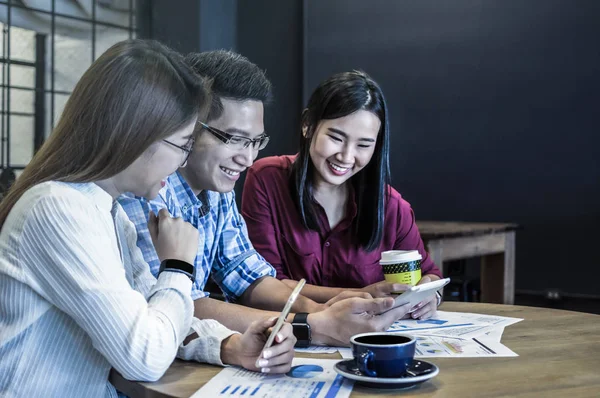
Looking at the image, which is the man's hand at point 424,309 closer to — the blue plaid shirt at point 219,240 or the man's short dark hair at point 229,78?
the blue plaid shirt at point 219,240

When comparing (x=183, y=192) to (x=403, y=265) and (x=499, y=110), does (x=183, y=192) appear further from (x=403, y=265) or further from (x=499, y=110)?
(x=499, y=110)

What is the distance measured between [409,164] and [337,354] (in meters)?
4.52

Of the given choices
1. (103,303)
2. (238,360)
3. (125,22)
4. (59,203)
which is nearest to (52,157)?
(59,203)

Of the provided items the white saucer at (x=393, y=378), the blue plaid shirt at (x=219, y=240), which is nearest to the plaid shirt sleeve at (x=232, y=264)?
the blue plaid shirt at (x=219, y=240)

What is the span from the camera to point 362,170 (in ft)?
7.33

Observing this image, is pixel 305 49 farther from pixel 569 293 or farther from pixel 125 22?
pixel 569 293

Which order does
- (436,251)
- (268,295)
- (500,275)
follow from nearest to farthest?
(268,295)
(436,251)
(500,275)

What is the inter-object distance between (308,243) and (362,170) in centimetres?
30

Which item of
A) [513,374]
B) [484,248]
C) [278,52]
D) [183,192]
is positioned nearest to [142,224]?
[183,192]

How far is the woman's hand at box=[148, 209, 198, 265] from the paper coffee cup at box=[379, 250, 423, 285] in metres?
0.50

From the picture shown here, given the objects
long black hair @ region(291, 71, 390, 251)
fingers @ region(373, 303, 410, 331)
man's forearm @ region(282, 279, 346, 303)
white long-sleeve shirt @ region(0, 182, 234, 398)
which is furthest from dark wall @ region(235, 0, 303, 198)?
white long-sleeve shirt @ region(0, 182, 234, 398)

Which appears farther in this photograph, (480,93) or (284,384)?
(480,93)

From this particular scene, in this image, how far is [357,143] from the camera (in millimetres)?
2137

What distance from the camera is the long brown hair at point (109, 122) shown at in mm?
1148
